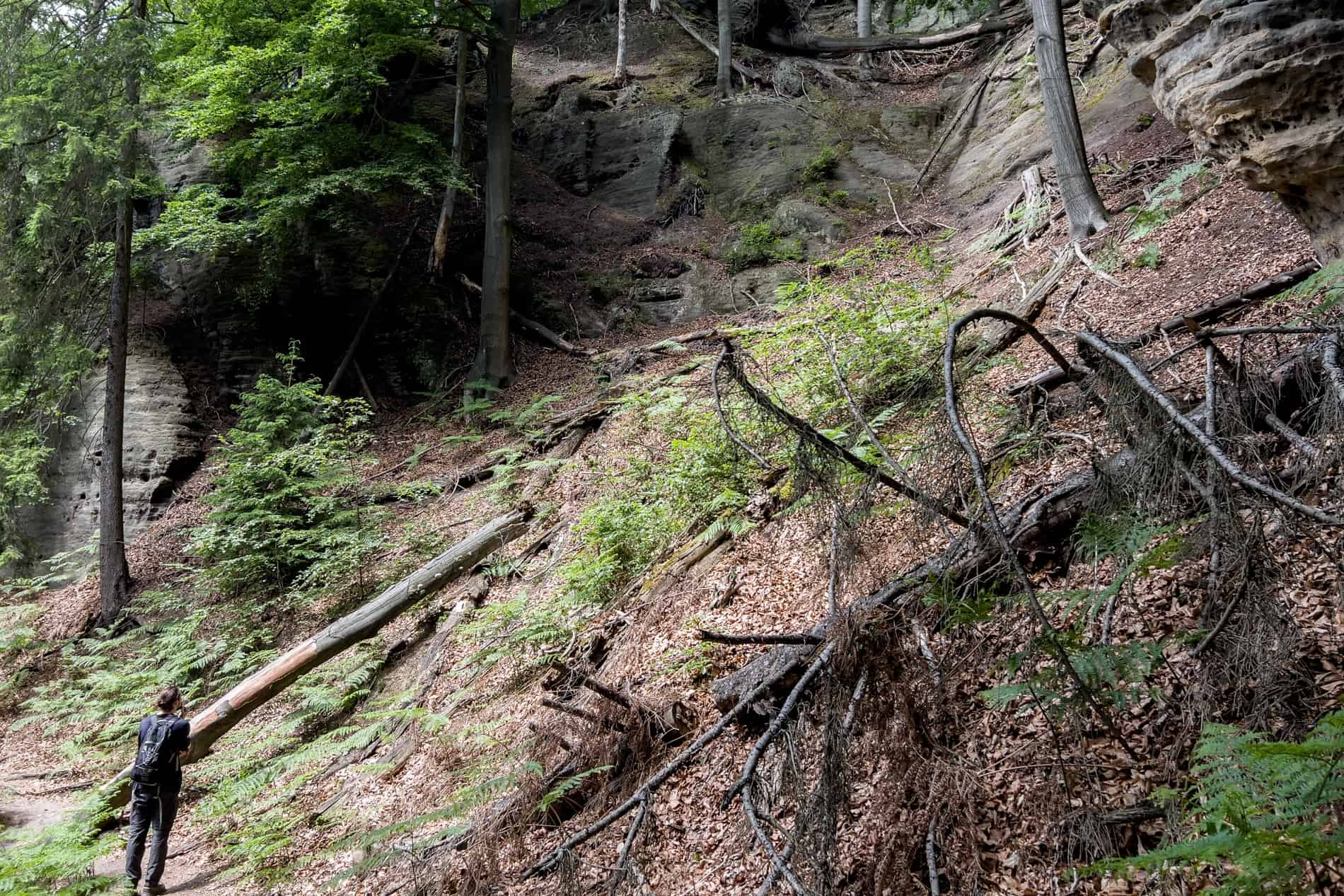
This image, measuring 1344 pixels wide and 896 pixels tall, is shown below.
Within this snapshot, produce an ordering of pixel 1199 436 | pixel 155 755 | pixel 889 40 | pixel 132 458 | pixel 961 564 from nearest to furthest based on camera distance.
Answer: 1. pixel 1199 436
2. pixel 961 564
3. pixel 155 755
4. pixel 132 458
5. pixel 889 40

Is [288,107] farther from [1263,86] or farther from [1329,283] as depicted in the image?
[1329,283]

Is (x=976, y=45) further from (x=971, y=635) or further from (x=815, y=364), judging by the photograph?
(x=971, y=635)

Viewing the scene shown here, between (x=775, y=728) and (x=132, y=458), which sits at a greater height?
(x=775, y=728)

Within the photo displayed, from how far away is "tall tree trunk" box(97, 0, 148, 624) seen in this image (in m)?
13.1

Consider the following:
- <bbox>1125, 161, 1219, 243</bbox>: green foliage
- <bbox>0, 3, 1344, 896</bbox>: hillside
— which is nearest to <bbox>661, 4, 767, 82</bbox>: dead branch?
<bbox>0, 3, 1344, 896</bbox>: hillside

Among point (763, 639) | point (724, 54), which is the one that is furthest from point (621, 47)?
point (763, 639)

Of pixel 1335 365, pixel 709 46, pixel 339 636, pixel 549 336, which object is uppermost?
pixel 709 46

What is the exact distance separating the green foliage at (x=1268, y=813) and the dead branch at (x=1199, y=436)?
0.65 metres

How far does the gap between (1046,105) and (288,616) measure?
13.0 metres

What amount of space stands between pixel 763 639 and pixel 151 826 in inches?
254

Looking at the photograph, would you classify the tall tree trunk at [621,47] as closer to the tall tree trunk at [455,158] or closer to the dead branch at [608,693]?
the tall tree trunk at [455,158]

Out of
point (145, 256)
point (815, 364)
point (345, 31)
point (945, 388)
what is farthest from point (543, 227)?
point (945, 388)

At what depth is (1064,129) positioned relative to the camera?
10.3 metres

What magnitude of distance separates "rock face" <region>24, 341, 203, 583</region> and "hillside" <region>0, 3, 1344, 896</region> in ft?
0.28
